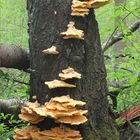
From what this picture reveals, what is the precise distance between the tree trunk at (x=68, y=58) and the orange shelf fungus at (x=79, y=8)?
0.06m

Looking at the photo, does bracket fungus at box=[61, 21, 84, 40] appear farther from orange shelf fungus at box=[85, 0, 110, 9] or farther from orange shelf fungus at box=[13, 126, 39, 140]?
orange shelf fungus at box=[13, 126, 39, 140]

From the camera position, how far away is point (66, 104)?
2805 millimetres

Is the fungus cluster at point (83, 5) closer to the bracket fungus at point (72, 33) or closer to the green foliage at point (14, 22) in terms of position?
the bracket fungus at point (72, 33)

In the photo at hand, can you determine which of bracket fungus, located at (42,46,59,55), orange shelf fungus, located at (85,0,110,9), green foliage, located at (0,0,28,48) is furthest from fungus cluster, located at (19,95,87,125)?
green foliage, located at (0,0,28,48)

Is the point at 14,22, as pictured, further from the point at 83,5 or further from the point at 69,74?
the point at 69,74

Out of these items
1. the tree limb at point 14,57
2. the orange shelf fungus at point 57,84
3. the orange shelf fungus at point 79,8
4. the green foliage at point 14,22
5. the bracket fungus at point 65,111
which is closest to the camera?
the bracket fungus at point 65,111

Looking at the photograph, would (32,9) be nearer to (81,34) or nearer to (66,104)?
(81,34)

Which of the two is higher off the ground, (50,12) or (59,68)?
(50,12)

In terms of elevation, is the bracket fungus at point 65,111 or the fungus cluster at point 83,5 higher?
the fungus cluster at point 83,5

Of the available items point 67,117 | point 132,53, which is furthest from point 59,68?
point 132,53

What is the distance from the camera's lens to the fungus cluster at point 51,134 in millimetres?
2824

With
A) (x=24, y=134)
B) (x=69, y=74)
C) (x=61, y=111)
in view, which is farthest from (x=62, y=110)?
(x=24, y=134)

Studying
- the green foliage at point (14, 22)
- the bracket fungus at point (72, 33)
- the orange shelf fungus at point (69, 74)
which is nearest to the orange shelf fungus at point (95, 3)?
the bracket fungus at point (72, 33)

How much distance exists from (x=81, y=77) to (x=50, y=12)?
0.68m
